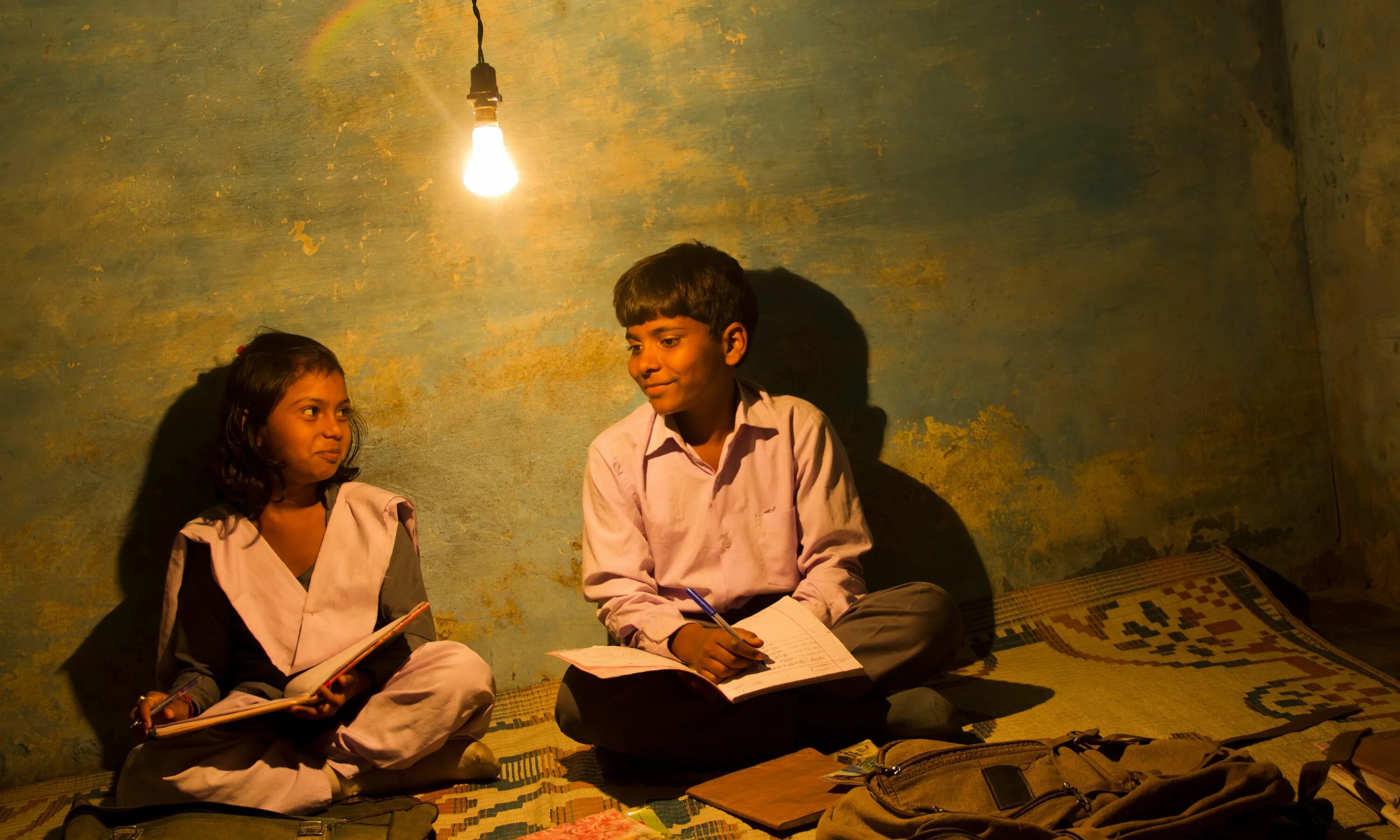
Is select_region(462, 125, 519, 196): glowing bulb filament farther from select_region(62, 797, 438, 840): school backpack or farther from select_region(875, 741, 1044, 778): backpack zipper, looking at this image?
select_region(875, 741, 1044, 778): backpack zipper

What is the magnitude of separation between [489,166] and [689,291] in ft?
2.10

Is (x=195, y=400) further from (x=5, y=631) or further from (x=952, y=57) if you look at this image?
(x=952, y=57)

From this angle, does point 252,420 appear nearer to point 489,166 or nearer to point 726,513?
point 489,166

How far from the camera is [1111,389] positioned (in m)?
3.03

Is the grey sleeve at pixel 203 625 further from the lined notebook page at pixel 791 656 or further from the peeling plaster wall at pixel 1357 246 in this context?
the peeling plaster wall at pixel 1357 246

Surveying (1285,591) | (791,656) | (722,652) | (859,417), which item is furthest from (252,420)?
(1285,591)

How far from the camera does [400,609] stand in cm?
236

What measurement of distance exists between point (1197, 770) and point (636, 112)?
2.15m

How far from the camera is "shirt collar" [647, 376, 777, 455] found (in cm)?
245

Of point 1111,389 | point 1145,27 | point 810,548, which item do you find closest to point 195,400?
point 810,548

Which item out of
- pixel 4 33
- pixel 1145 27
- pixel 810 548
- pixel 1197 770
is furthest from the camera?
pixel 1145 27

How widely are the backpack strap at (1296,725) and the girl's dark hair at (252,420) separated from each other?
2.10m

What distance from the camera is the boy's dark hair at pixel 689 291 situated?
242 centimetres

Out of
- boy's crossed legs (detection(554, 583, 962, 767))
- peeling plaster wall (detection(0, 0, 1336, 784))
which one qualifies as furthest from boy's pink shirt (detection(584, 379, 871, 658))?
peeling plaster wall (detection(0, 0, 1336, 784))
